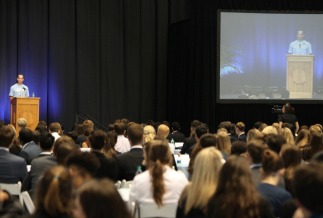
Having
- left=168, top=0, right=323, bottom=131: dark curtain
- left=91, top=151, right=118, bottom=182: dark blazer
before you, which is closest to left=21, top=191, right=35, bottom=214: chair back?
left=91, top=151, right=118, bottom=182: dark blazer

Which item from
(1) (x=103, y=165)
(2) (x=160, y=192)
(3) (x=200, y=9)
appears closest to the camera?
(2) (x=160, y=192)

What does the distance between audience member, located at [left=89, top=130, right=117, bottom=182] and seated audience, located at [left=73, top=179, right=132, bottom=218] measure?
6.49 ft

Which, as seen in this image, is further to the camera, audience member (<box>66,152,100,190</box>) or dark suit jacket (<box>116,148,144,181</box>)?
dark suit jacket (<box>116,148,144,181</box>)

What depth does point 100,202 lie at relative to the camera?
2.34 meters

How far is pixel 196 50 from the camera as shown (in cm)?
1510

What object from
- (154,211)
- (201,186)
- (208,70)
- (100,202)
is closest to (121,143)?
(154,211)

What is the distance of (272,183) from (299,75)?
11562 millimetres

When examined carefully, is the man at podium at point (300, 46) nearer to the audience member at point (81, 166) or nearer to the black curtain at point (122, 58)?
the black curtain at point (122, 58)

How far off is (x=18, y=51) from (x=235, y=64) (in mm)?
5838

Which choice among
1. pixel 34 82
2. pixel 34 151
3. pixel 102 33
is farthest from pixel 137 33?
pixel 34 151

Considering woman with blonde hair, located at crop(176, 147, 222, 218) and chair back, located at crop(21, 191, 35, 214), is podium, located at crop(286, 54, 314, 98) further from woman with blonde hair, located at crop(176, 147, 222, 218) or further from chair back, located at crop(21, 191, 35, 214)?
woman with blonde hair, located at crop(176, 147, 222, 218)

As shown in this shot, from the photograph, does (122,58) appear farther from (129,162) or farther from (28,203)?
(28,203)

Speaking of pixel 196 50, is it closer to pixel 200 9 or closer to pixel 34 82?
pixel 200 9

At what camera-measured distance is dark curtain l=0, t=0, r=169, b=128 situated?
1548 centimetres
